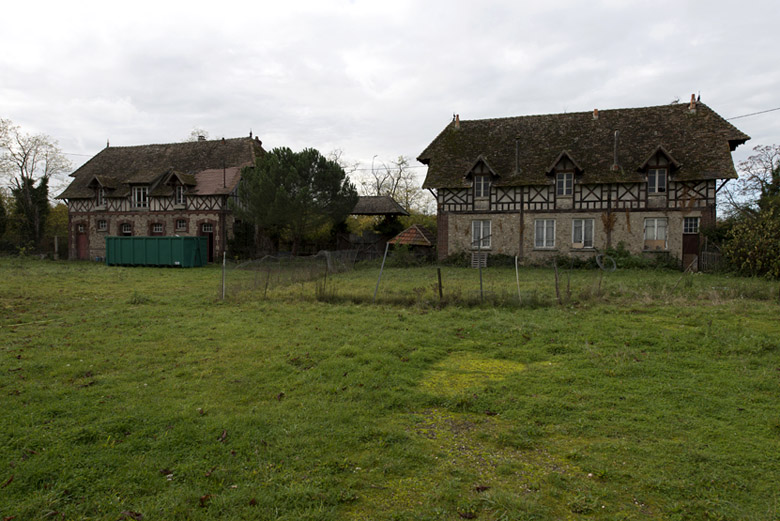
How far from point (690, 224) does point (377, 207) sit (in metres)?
18.9

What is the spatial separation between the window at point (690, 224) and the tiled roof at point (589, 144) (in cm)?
211

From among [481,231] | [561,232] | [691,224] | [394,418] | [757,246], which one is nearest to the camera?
[394,418]

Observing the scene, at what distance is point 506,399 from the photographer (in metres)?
6.05

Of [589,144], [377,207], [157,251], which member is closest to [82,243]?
[157,251]

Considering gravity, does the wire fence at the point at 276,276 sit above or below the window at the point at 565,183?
below

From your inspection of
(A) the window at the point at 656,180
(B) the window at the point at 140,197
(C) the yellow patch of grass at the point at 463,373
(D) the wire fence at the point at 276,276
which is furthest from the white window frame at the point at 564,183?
A: (B) the window at the point at 140,197

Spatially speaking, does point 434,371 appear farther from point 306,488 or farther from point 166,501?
point 166,501

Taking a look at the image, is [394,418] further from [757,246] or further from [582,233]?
[582,233]

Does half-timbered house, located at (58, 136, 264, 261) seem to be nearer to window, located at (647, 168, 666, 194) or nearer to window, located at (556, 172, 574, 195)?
window, located at (556, 172, 574, 195)

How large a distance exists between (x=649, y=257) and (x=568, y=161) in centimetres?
639

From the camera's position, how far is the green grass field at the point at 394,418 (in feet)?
12.7

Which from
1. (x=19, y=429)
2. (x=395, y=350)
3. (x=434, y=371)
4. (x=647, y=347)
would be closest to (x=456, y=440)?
(x=434, y=371)

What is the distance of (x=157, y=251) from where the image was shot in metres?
29.2

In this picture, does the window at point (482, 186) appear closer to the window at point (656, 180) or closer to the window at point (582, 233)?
the window at point (582, 233)
